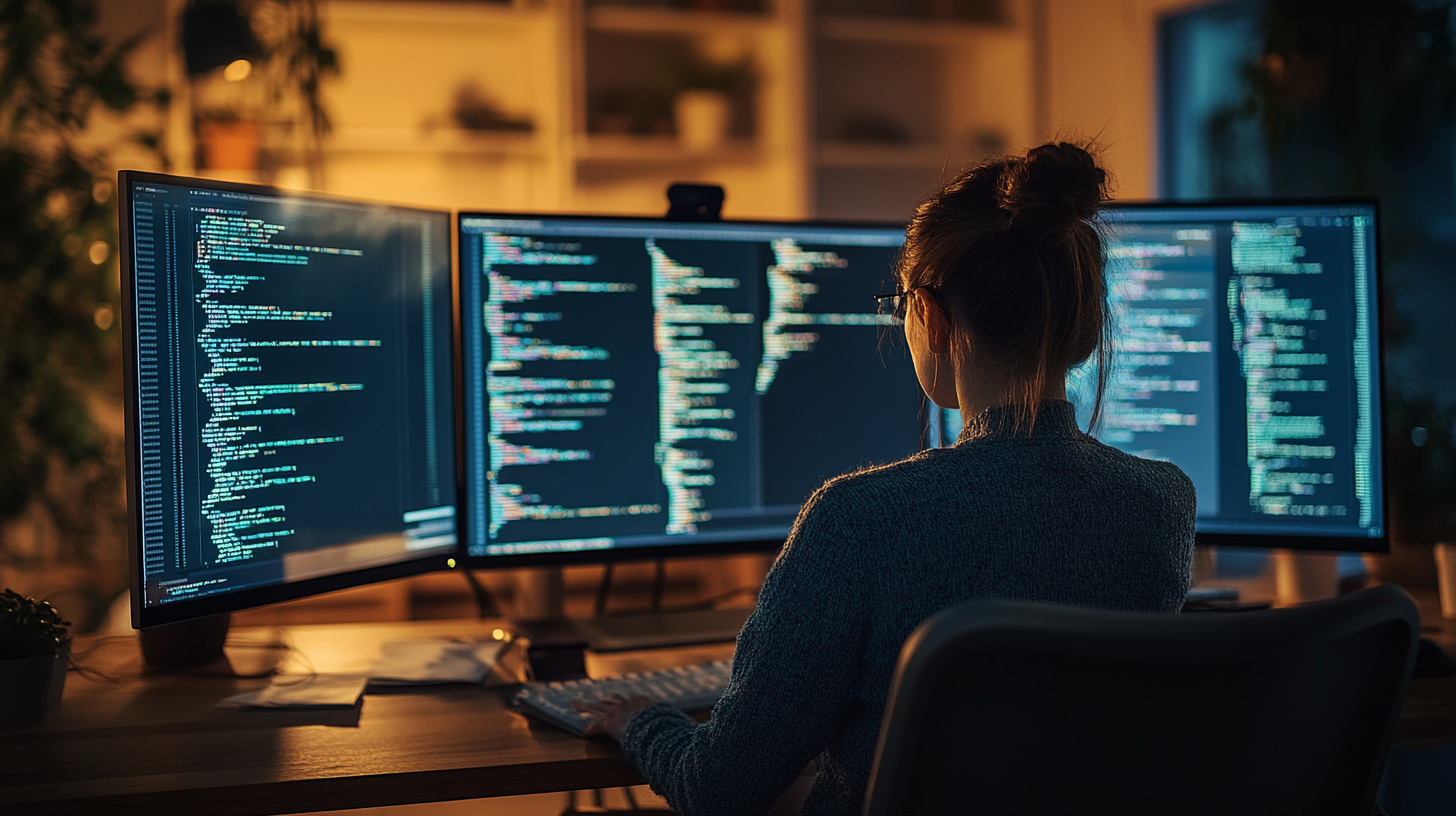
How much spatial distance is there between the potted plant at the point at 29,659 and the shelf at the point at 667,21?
2.70 metres

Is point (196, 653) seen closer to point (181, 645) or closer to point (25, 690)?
point (181, 645)

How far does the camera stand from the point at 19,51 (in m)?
2.18

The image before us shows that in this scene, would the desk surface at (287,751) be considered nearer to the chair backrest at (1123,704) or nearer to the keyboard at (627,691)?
the keyboard at (627,691)

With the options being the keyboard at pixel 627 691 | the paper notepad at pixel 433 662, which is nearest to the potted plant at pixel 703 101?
the paper notepad at pixel 433 662

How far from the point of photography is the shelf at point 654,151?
11.2 ft

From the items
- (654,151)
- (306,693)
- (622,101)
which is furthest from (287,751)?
(622,101)

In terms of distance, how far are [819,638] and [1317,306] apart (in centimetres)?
94

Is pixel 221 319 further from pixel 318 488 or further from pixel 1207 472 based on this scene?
pixel 1207 472

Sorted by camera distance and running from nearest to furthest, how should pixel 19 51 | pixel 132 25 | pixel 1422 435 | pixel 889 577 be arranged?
pixel 889 577
pixel 1422 435
pixel 19 51
pixel 132 25

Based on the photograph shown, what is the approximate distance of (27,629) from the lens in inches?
42.3

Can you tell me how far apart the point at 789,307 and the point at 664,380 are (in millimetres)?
190

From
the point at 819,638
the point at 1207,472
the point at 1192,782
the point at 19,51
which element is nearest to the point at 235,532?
the point at 819,638

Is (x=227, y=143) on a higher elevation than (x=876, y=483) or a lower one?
higher

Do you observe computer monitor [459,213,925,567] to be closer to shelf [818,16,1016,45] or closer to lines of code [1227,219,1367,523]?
lines of code [1227,219,1367,523]
